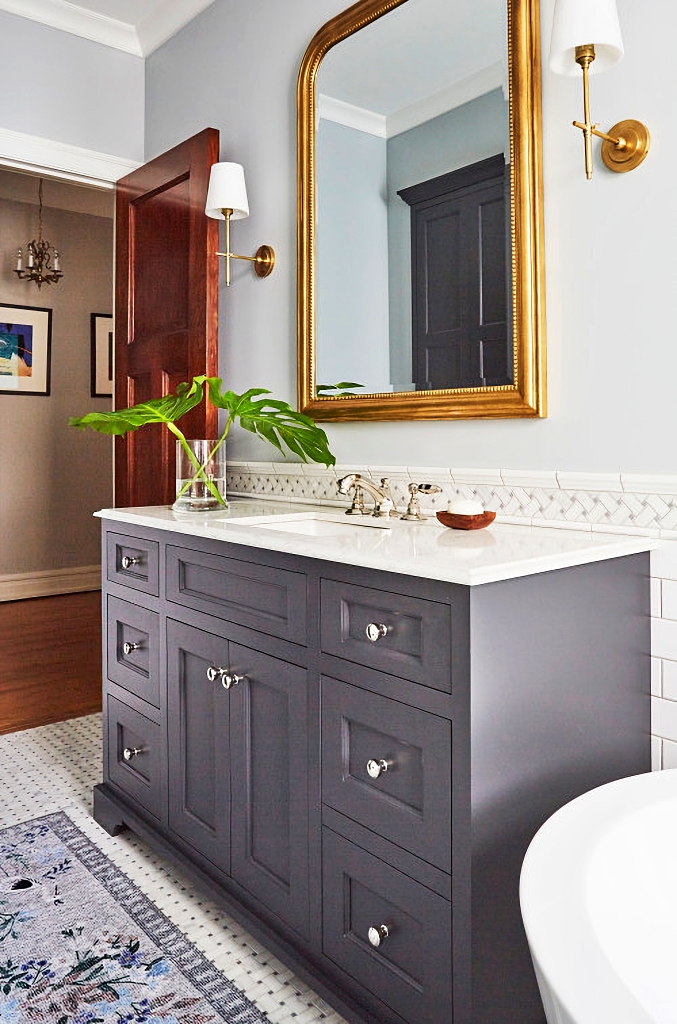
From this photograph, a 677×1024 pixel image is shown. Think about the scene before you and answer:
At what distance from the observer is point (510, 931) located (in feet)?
4.15

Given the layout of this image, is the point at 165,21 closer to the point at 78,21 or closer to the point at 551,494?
the point at 78,21

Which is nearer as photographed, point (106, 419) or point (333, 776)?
point (333, 776)

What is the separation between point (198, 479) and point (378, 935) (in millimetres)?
1289

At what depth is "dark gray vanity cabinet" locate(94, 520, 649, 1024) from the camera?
1.23 metres

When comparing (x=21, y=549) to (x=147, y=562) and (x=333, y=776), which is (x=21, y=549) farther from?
(x=333, y=776)

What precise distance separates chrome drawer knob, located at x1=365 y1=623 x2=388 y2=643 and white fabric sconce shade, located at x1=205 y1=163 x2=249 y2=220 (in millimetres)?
1610

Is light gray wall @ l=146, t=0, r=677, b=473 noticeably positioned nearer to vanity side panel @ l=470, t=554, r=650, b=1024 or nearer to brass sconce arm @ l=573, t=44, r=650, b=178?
brass sconce arm @ l=573, t=44, r=650, b=178

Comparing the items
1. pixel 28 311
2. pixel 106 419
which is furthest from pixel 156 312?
pixel 28 311

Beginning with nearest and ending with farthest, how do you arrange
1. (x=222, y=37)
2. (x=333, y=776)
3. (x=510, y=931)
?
(x=510, y=931)
(x=333, y=776)
(x=222, y=37)

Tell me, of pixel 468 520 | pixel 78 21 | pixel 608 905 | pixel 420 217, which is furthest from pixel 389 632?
pixel 78 21

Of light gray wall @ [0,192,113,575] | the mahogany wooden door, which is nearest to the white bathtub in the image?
the mahogany wooden door

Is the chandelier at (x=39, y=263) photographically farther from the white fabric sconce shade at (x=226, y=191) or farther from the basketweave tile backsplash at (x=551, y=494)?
the basketweave tile backsplash at (x=551, y=494)

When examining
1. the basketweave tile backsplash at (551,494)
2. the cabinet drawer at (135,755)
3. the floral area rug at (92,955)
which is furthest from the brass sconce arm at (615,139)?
the floral area rug at (92,955)

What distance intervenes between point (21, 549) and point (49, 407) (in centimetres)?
99
